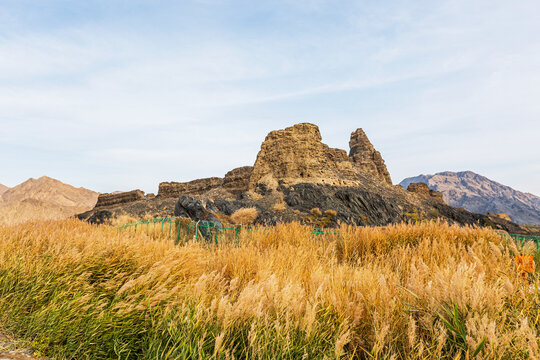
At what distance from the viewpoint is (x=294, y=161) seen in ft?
127

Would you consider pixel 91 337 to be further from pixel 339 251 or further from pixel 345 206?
pixel 345 206

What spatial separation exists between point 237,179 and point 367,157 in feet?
80.8

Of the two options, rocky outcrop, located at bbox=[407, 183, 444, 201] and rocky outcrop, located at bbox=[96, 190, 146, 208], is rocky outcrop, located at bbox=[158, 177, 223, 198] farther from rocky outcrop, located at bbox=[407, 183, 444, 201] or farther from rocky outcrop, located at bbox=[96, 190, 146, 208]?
rocky outcrop, located at bbox=[407, 183, 444, 201]

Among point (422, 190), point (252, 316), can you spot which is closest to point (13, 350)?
point (252, 316)

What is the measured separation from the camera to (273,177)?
3797cm

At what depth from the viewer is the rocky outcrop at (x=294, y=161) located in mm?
37125

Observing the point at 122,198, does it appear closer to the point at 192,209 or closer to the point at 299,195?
the point at 299,195

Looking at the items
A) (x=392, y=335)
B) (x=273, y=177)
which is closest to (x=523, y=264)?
(x=392, y=335)

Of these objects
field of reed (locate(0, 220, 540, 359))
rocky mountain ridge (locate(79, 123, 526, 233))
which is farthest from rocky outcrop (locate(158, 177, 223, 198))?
field of reed (locate(0, 220, 540, 359))

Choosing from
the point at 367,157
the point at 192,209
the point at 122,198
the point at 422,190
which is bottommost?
the point at 192,209

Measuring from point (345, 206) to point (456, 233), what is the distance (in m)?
25.2

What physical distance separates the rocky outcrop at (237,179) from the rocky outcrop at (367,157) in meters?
19.8

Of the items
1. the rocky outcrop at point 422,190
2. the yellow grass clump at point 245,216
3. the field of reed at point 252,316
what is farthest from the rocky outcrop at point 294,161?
the field of reed at point 252,316

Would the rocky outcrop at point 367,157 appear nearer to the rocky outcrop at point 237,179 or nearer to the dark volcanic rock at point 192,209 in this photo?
the rocky outcrop at point 237,179
